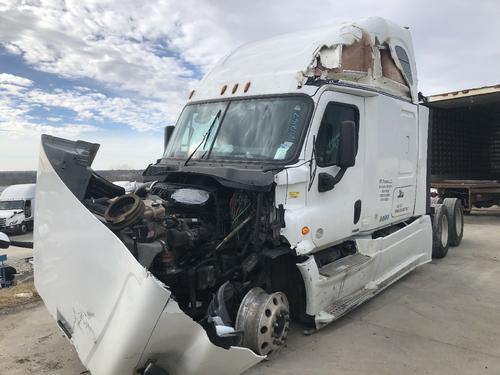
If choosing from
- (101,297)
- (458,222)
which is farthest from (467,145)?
(101,297)

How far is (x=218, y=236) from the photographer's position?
4531 mm

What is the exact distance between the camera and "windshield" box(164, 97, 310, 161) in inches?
186

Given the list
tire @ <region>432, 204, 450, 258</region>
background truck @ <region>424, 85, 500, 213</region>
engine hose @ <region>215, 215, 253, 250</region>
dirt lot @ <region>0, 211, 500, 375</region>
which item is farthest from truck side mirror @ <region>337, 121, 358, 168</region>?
background truck @ <region>424, 85, 500, 213</region>

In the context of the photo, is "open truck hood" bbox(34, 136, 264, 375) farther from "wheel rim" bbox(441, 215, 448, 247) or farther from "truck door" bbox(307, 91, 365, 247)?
"wheel rim" bbox(441, 215, 448, 247)

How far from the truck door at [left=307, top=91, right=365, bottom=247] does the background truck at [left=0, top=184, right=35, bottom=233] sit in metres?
18.7

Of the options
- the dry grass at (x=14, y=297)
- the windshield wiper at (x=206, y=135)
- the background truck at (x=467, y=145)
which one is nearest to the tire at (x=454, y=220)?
the background truck at (x=467, y=145)

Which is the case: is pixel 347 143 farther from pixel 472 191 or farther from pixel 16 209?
pixel 16 209

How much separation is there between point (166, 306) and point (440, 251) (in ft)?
22.3

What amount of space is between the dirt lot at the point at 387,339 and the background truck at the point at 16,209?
17.3 meters

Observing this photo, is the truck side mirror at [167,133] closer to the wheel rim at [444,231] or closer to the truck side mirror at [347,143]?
the truck side mirror at [347,143]

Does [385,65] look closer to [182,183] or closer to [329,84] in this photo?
[329,84]

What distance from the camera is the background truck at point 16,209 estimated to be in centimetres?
2131

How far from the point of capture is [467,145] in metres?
15.5

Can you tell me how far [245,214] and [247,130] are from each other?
947mm
